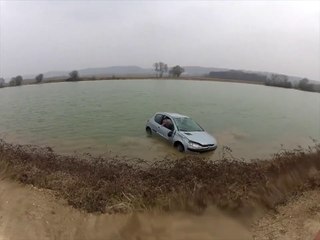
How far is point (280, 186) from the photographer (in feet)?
30.0

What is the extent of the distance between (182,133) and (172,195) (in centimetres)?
662

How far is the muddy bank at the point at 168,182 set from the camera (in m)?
7.73

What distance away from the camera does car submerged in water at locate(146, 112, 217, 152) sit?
1366cm

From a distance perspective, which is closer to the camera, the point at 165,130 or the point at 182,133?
the point at 182,133

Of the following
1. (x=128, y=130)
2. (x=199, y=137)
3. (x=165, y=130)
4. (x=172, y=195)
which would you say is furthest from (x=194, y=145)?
(x=128, y=130)

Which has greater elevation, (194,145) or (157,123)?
(157,123)

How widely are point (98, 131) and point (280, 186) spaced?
38.3 feet

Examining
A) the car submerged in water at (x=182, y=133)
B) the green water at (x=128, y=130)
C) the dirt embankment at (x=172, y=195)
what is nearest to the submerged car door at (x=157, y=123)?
the car submerged in water at (x=182, y=133)

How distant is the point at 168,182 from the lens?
28.2 ft

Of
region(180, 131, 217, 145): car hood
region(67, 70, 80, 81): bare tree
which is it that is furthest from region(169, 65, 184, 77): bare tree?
region(180, 131, 217, 145): car hood

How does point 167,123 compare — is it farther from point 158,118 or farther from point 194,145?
point 194,145

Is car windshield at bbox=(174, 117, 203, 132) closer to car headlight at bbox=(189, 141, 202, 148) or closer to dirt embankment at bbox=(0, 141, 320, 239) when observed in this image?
car headlight at bbox=(189, 141, 202, 148)

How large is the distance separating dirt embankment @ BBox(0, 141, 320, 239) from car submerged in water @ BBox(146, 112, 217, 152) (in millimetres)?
3172

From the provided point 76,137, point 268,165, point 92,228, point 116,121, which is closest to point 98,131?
point 76,137
